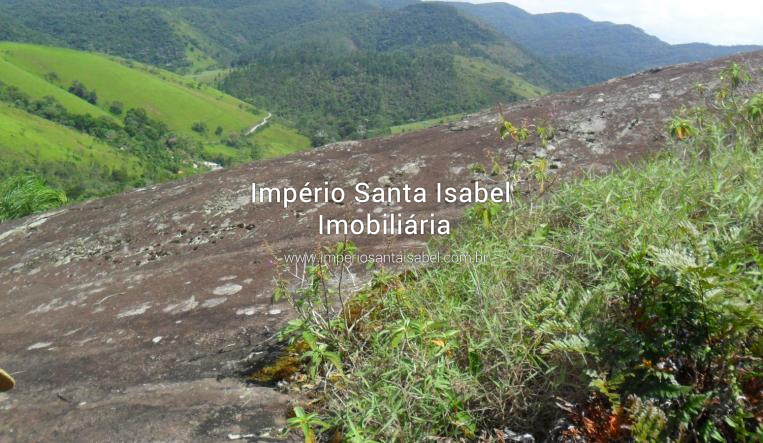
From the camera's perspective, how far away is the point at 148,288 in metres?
4.13

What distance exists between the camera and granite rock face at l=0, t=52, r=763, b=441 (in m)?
2.70

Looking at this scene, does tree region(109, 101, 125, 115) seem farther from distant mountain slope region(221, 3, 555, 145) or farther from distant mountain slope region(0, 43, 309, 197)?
distant mountain slope region(221, 3, 555, 145)

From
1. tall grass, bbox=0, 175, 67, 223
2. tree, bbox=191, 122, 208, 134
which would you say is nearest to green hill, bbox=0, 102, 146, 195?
tree, bbox=191, 122, 208, 134

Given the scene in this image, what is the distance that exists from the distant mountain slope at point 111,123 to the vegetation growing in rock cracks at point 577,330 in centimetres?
6004

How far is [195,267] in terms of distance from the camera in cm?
434

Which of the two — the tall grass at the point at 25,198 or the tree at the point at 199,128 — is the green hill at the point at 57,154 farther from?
the tall grass at the point at 25,198

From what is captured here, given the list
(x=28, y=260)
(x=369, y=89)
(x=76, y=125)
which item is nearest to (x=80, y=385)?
(x=28, y=260)

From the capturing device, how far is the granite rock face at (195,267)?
2697mm

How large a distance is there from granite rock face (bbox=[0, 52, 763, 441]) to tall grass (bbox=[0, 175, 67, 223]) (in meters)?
1.85

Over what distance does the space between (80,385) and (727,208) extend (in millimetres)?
3669

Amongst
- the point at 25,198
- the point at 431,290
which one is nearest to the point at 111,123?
the point at 25,198

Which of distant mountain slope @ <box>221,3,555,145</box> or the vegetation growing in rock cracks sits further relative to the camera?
distant mountain slope @ <box>221,3,555,145</box>

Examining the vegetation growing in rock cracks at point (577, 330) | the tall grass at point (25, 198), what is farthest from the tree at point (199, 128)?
the vegetation growing in rock cracks at point (577, 330)

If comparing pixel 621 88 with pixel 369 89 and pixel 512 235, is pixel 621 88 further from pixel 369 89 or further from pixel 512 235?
pixel 369 89
